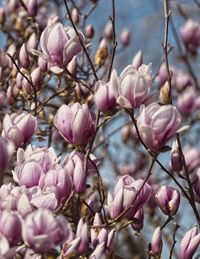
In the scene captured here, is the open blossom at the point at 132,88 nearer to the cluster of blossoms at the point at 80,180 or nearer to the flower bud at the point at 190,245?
the cluster of blossoms at the point at 80,180

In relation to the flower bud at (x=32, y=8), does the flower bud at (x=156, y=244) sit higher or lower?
lower

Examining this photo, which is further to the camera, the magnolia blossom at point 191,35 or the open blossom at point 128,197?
the magnolia blossom at point 191,35

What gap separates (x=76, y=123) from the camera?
112 centimetres

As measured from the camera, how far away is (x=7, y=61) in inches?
75.7

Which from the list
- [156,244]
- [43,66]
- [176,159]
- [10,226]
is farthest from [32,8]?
[10,226]

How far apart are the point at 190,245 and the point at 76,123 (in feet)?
1.09

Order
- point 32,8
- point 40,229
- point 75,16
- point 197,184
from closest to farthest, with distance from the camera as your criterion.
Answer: point 40,229 → point 197,184 → point 32,8 → point 75,16

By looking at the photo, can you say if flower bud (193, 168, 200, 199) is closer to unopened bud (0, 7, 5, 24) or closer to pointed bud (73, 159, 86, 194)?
pointed bud (73, 159, 86, 194)

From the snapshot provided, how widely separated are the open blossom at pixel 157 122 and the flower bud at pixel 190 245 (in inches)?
8.5

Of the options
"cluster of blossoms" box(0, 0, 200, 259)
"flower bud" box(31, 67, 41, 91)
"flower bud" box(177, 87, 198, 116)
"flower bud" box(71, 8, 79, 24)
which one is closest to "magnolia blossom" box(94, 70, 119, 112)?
"cluster of blossoms" box(0, 0, 200, 259)

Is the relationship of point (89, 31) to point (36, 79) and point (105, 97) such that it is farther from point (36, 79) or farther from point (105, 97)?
point (105, 97)

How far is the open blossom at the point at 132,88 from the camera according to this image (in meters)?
1.10

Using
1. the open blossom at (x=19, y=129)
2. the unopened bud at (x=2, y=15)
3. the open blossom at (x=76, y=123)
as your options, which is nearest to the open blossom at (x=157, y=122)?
the open blossom at (x=76, y=123)

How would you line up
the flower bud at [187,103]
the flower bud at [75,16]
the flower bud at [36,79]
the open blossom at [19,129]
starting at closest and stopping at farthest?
the open blossom at [19,129] → the flower bud at [36,79] → the flower bud at [75,16] → the flower bud at [187,103]
